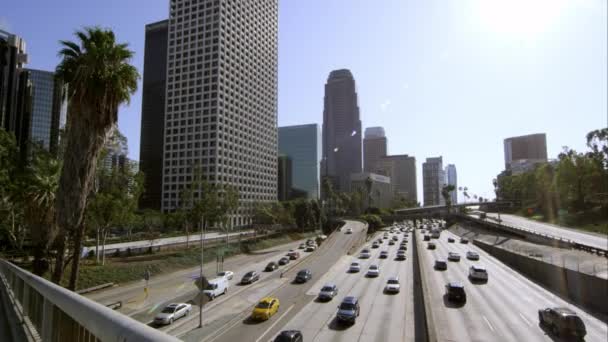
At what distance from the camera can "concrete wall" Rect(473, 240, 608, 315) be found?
92.1 ft

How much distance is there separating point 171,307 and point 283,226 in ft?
306

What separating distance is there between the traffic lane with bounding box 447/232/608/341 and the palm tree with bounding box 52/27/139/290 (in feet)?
97.9

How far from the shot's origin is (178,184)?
133 m

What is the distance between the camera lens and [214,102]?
444 feet

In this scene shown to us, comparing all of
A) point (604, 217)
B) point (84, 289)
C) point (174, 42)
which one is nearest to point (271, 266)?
point (84, 289)

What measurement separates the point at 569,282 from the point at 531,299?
4842mm

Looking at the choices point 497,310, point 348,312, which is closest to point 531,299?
point 497,310

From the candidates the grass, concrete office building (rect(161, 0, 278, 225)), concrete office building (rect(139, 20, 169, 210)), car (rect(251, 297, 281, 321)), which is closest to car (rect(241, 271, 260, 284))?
the grass

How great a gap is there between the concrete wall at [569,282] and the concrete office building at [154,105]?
137 m

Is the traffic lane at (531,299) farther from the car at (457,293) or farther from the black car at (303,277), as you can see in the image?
the black car at (303,277)

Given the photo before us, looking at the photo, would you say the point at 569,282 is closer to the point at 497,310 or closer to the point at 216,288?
the point at 497,310

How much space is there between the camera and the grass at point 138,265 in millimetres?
37375

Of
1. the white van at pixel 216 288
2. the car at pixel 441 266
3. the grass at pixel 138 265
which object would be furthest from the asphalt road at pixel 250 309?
the car at pixel 441 266

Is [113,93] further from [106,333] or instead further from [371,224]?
[371,224]
